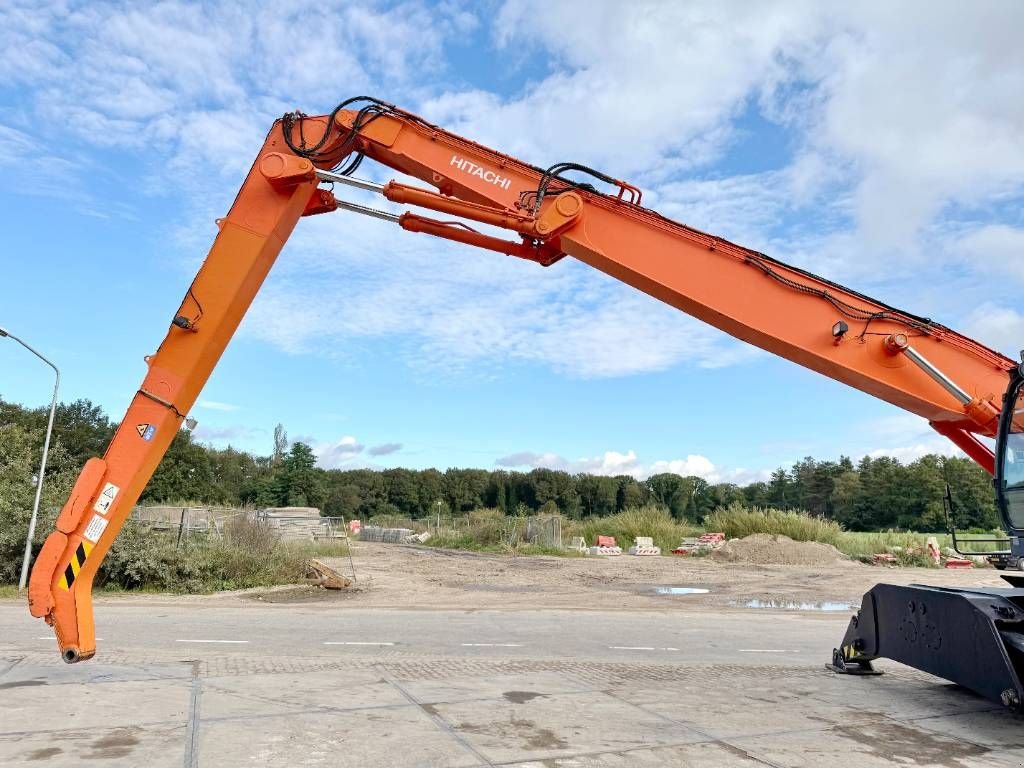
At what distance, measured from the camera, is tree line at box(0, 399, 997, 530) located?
6200cm

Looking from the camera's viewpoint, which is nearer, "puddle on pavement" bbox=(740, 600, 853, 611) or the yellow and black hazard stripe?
the yellow and black hazard stripe

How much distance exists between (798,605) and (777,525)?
687 inches

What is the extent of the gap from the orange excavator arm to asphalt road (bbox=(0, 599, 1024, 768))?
122cm

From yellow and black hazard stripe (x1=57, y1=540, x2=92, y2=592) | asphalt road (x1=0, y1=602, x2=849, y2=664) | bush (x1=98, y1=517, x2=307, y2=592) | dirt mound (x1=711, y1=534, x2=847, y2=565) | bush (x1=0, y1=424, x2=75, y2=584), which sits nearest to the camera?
yellow and black hazard stripe (x1=57, y1=540, x2=92, y2=592)

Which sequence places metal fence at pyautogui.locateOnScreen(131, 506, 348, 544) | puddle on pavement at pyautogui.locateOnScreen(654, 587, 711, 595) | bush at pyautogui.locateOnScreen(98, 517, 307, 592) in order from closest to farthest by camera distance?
bush at pyautogui.locateOnScreen(98, 517, 307, 592)
puddle on pavement at pyautogui.locateOnScreen(654, 587, 711, 595)
metal fence at pyautogui.locateOnScreen(131, 506, 348, 544)

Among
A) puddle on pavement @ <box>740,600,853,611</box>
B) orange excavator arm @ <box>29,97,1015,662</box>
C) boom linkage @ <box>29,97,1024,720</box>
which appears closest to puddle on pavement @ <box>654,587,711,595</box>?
puddle on pavement @ <box>740,600,853,611</box>

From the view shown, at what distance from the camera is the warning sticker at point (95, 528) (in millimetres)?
6609

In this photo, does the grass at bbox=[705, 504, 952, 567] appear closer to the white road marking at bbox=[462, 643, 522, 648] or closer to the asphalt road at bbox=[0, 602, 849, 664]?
the asphalt road at bbox=[0, 602, 849, 664]

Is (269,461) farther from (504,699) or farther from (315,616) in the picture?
(504,699)

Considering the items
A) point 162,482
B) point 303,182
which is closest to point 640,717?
point 303,182

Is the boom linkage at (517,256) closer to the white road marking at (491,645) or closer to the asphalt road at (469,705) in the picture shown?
the asphalt road at (469,705)

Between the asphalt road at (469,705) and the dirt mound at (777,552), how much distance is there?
18.6 meters

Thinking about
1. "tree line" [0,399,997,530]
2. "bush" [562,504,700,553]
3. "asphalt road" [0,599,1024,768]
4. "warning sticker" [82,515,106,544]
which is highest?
"tree line" [0,399,997,530]

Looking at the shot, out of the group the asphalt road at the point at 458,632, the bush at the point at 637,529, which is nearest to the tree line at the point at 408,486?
the bush at the point at 637,529
